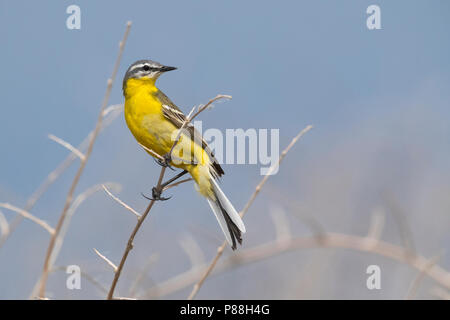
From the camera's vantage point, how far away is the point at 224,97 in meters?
2.04

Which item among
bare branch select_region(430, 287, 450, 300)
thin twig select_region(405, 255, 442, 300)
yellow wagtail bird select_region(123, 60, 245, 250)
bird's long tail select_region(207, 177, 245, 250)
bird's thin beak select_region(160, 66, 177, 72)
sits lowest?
bare branch select_region(430, 287, 450, 300)

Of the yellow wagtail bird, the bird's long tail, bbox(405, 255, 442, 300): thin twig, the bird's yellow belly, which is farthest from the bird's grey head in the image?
bbox(405, 255, 442, 300): thin twig

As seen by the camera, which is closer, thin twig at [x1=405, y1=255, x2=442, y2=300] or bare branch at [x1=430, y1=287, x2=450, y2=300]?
thin twig at [x1=405, y1=255, x2=442, y2=300]

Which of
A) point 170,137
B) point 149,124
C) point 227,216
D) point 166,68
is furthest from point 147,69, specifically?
point 227,216

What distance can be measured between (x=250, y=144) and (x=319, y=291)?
2.73 m

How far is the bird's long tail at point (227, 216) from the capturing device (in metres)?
2.84

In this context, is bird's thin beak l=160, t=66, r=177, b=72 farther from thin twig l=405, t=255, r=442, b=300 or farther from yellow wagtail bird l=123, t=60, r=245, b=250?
thin twig l=405, t=255, r=442, b=300

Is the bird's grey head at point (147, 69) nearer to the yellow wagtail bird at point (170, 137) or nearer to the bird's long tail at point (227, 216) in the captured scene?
the yellow wagtail bird at point (170, 137)

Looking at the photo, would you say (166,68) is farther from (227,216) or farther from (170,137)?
(227,216)

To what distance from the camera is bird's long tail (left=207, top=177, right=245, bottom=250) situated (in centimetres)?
284

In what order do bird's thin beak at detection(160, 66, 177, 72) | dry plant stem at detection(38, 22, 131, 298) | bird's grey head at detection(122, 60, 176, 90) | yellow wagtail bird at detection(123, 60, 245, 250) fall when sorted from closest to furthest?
dry plant stem at detection(38, 22, 131, 298) < yellow wagtail bird at detection(123, 60, 245, 250) < bird's thin beak at detection(160, 66, 177, 72) < bird's grey head at detection(122, 60, 176, 90)

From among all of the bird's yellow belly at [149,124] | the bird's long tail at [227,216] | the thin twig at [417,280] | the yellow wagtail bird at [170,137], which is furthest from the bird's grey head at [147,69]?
the thin twig at [417,280]

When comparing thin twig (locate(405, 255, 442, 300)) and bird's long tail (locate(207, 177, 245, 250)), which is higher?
bird's long tail (locate(207, 177, 245, 250))
